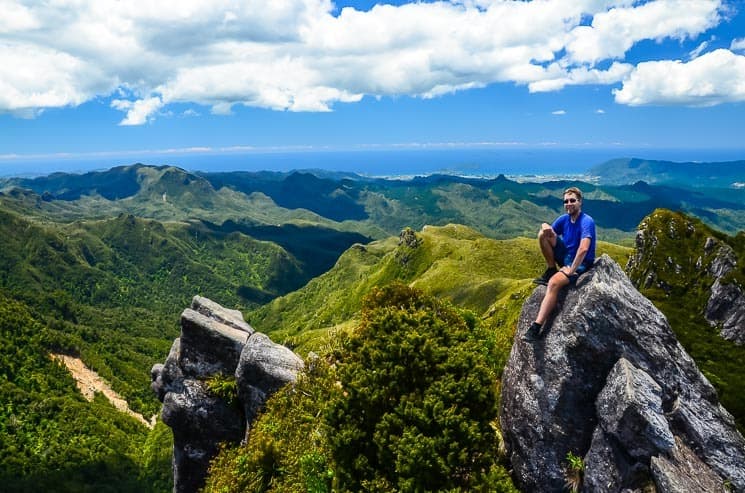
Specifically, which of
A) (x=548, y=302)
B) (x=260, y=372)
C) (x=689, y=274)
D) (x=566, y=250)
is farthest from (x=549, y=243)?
(x=689, y=274)

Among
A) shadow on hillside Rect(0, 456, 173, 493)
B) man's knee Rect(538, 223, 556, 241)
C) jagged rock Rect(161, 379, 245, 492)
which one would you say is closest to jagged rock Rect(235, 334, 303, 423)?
jagged rock Rect(161, 379, 245, 492)

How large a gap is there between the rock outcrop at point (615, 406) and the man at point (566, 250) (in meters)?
0.62

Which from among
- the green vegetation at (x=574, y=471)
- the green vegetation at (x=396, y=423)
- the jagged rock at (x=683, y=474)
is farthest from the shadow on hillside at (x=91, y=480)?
the jagged rock at (x=683, y=474)

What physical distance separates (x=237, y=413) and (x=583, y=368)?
3142 cm

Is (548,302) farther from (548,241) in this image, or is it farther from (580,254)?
(548,241)

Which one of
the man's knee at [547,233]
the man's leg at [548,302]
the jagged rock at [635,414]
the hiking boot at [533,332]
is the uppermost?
the man's knee at [547,233]

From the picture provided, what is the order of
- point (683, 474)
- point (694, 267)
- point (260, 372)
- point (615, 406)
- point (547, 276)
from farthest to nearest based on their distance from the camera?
point (694, 267) → point (260, 372) → point (547, 276) → point (615, 406) → point (683, 474)

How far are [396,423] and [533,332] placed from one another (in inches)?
330

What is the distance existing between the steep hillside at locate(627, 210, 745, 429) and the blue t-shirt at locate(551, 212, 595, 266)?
4710 centimetres

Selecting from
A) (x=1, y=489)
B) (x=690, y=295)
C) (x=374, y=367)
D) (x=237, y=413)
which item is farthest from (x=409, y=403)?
(x=1, y=489)

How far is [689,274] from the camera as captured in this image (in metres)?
88.4

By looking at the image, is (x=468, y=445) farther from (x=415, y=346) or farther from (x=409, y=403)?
(x=415, y=346)

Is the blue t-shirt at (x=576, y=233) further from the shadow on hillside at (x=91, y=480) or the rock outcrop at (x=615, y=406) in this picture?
the shadow on hillside at (x=91, y=480)

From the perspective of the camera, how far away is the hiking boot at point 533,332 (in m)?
22.6
